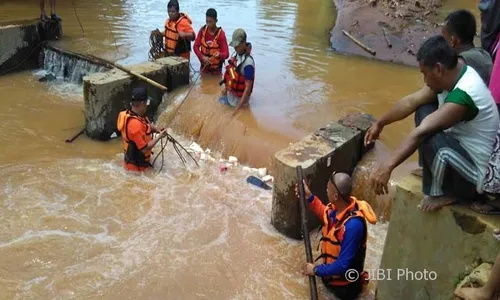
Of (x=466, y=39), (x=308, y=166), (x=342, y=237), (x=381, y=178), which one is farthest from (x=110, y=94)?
(x=381, y=178)

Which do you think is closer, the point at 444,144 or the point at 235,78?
the point at 444,144

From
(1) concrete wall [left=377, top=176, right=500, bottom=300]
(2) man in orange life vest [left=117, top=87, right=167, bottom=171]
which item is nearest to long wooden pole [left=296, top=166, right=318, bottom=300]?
(1) concrete wall [left=377, top=176, right=500, bottom=300]

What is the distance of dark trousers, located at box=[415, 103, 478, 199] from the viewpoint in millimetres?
3438

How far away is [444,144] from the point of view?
3.46m

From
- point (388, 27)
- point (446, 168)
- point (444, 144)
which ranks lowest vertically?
point (446, 168)

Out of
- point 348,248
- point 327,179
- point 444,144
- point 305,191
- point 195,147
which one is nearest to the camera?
point 444,144

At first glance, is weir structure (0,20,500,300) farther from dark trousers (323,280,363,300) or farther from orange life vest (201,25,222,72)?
orange life vest (201,25,222,72)

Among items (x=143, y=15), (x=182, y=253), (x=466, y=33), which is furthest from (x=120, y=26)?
(x=466, y=33)

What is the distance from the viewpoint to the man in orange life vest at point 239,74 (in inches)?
290

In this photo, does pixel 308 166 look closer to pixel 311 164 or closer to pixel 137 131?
pixel 311 164

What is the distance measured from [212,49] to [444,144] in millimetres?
6202

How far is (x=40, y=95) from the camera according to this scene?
966cm

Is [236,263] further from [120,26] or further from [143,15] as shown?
[143,15]

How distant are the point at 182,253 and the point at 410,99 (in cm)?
301
